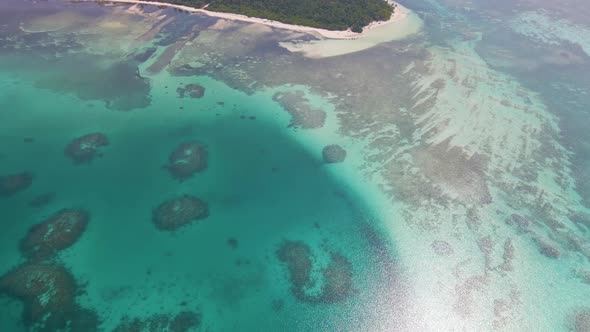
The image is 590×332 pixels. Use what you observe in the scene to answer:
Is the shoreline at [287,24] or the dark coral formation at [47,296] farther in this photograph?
the shoreline at [287,24]

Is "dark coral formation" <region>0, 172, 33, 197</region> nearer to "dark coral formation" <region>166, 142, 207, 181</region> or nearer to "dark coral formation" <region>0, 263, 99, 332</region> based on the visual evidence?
"dark coral formation" <region>0, 263, 99, 332</region>

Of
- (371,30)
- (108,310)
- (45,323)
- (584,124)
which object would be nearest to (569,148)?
(584,124)

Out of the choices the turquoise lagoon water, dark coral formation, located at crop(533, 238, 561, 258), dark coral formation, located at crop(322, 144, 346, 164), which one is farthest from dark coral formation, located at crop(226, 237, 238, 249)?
dark coral formation, located at crop(533, 238, 561, 258)

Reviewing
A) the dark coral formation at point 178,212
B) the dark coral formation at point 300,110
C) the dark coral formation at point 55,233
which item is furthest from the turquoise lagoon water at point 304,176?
the dark coral formation at point 55,233

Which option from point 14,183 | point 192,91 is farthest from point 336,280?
point 192,91

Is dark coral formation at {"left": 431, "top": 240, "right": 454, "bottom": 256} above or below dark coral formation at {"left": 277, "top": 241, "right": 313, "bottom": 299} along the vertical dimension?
above

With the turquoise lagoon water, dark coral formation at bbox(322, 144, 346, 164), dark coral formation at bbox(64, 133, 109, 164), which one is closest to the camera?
the turquoise lagoon water

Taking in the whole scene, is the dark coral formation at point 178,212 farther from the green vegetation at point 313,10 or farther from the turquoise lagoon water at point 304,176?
the green vegetation at point 313,10
